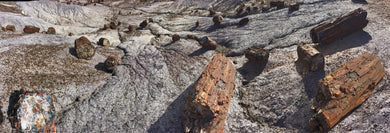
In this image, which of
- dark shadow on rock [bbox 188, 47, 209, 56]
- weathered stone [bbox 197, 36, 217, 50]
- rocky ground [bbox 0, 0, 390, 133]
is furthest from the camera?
weathered stone [bbox 197, 36, 217, 50]

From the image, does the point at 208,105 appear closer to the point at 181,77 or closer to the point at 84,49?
the point at 181,77

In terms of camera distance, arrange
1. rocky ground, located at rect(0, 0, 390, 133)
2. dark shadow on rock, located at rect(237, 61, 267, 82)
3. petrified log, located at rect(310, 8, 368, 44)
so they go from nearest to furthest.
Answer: rocky ground, located at rect(0, 0, 390, 133)
petrified log, located at rect(310, 8, 368, 44)
dark shadow on rock, located at rect(237, 61, 267, 82)

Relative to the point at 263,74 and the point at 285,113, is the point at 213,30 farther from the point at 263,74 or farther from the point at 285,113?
the point at 285,113

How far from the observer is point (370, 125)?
4469mm

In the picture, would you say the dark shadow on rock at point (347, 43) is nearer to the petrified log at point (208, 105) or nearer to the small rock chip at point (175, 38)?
the petrified log at point (208, 105)

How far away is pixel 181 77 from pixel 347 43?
6.78 metres

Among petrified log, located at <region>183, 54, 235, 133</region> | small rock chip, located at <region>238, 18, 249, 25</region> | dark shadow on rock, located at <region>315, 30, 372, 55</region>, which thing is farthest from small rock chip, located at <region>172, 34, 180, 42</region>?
dark shadow on rock, located at <region>315, 30, 372, 55</region>

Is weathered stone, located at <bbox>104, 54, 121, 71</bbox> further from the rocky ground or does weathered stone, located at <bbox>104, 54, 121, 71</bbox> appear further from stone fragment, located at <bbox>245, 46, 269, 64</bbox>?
stone fragment, located at <bbox>245, 46, 269, 64</bbox>

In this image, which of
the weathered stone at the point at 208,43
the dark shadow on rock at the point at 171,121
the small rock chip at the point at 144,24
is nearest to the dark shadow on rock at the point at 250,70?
the weathered stone at the point at 208,43

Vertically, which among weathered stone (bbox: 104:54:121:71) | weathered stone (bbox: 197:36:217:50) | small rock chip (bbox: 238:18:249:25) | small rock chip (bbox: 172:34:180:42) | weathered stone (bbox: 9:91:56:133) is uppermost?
small rock chip (bbox: 238:18:249:25)

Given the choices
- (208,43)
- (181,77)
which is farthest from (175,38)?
(181,77)

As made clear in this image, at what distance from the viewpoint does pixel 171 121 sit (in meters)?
5.93

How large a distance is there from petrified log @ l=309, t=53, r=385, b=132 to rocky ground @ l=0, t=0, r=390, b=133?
12.0 inches

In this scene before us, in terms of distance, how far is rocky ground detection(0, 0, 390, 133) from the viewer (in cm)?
562
